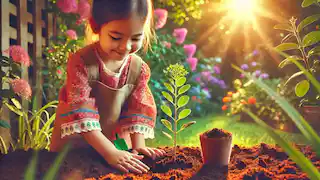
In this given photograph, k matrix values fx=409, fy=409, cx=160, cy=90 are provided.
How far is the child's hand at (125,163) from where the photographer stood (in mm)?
1620

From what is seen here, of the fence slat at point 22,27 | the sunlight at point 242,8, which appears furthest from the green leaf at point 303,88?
the sunlight at point 242,8

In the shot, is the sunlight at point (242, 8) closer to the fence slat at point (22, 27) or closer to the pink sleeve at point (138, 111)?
the fence slat at point (22, 27)

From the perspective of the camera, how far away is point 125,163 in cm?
162

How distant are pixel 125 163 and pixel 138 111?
1.13ft

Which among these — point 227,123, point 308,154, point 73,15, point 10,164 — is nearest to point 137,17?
point 10,164

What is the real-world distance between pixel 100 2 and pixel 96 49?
22cm

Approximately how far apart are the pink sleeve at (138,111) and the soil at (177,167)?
0.55ft

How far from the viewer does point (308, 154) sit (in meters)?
1.88

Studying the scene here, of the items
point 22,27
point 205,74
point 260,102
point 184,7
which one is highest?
point 184,7

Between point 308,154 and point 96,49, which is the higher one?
point 96,49

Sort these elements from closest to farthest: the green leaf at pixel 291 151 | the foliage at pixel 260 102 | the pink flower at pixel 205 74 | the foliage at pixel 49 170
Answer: the green leaf at pixel 291 151 → the foliage at pixel 49 170 → the foliage at pixel 260 102 → the pink flower at pixel 205 74

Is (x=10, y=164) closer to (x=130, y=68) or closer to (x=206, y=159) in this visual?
(x=130, y=68)

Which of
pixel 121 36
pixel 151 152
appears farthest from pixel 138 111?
pixel 121 36

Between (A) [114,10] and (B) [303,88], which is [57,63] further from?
(B) [303,88]
